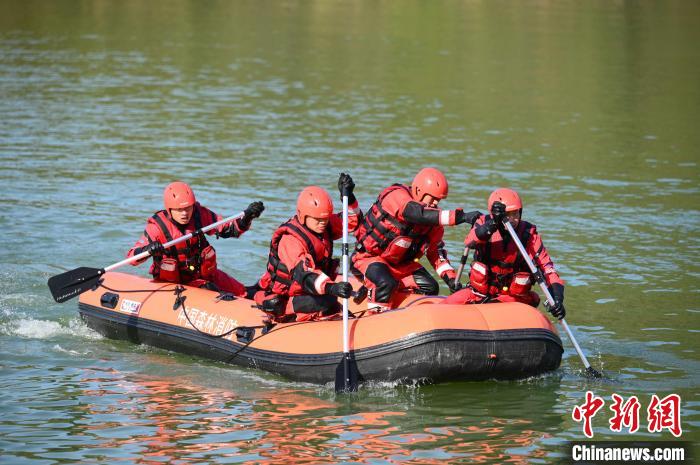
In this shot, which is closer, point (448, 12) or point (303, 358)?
point (303, 358)

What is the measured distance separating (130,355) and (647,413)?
5.29m

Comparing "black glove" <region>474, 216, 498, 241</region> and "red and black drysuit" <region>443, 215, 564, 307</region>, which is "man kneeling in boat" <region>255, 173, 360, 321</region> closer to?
"red and black drysuit" <region>443, 215, 564, 307</region>

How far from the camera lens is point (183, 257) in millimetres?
12070

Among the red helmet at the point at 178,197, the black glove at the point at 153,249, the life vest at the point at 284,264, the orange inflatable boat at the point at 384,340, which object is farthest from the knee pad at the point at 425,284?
the black glove at the point at 153,249

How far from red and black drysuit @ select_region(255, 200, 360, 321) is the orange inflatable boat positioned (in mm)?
155

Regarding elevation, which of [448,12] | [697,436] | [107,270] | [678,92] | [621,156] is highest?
[448,12]

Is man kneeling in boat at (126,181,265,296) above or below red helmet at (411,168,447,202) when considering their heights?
below

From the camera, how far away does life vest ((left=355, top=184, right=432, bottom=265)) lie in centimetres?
1127

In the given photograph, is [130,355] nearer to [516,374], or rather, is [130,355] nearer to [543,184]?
[516,374]

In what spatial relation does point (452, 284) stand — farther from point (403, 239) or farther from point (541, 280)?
point (541, 280)

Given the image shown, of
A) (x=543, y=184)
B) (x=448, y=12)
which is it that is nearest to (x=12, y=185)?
(x=543, y=184)

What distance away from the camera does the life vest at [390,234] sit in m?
11.3

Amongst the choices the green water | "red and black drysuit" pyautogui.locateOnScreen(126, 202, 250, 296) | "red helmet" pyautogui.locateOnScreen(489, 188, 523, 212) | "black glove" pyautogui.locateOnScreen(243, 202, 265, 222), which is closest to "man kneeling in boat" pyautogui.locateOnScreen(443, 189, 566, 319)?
"red helmet" pyautogui.locateOnScreen(489, 188, 523, 212)

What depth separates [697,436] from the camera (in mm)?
9305
